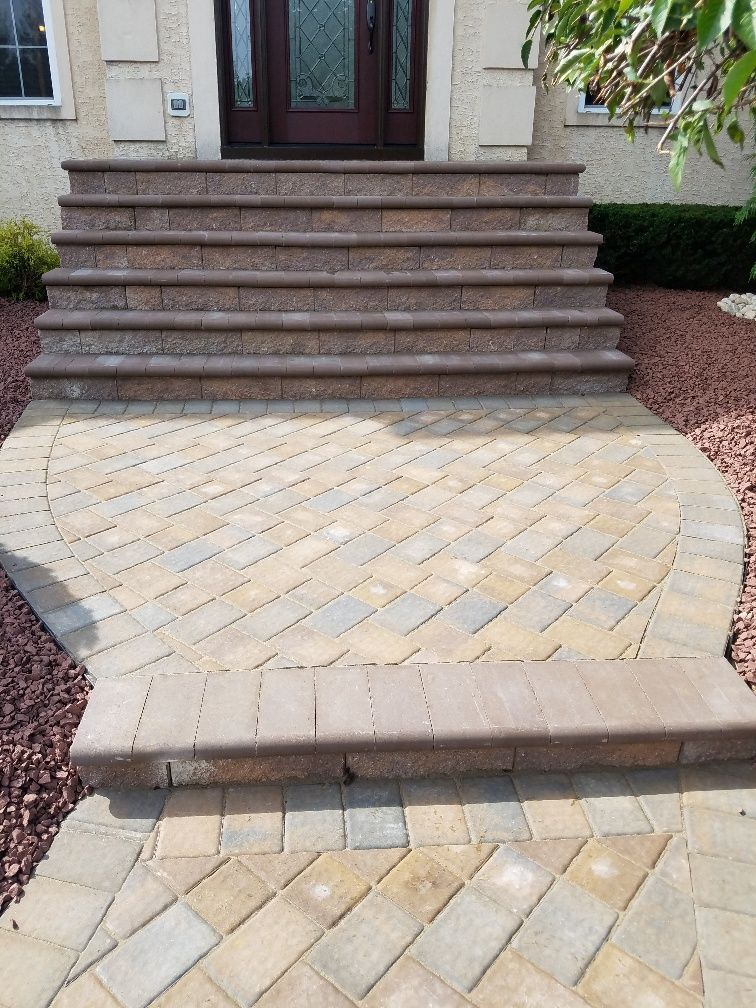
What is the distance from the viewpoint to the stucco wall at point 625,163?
23.2 feet

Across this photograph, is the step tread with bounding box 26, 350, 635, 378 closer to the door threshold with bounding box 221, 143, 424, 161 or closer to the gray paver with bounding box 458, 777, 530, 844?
the door threshold with bounding box 221, 143, 424, 161

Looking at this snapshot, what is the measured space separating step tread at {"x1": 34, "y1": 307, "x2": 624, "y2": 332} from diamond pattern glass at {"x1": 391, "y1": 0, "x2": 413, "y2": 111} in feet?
8.47

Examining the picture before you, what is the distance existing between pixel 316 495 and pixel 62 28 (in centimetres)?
517

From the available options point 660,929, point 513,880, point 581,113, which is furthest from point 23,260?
point 660,929

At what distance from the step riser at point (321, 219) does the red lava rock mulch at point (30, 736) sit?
350 centimetres

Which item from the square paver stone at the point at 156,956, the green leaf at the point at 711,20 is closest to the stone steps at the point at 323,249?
the green leaf at the point at 711,20

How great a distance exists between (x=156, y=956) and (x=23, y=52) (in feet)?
24.1

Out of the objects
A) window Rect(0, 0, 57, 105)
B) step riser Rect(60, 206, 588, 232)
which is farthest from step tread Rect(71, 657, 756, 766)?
window Rect(0, 0, 57, 105)

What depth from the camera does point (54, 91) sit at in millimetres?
6617

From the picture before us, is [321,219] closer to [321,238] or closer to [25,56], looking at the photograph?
[321,238]

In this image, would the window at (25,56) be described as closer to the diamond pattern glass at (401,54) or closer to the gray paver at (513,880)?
the diamond pattern glass at (401,54)

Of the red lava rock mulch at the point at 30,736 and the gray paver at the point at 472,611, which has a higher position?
the gray paver at the point at 472,611

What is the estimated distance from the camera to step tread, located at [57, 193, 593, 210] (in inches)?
218

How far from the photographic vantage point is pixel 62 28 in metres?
6.38
